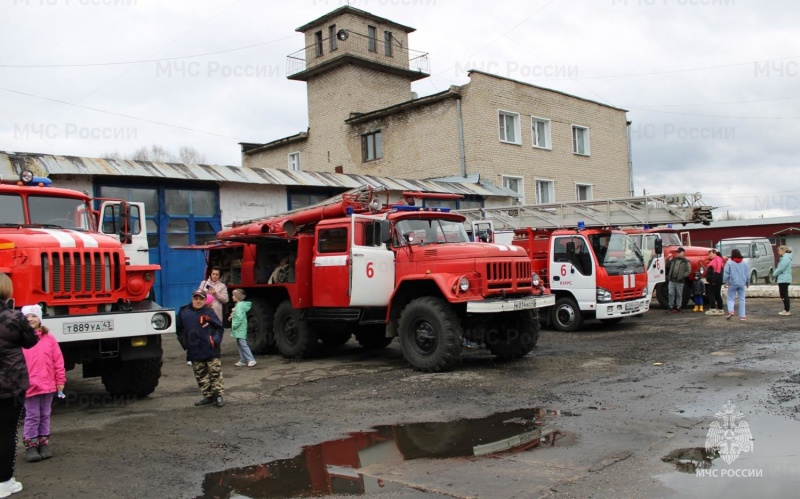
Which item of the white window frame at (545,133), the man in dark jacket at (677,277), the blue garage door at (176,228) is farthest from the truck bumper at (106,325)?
the white window frame at (545,133)

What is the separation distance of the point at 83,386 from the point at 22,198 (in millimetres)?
3206

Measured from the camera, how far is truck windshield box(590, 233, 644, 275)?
14680 mm

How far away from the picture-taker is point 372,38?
3372cm

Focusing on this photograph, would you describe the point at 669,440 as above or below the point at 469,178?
below

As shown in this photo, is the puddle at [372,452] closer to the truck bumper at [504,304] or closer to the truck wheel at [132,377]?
the truck bumper at [504,304]

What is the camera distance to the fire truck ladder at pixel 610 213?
14305 millimetres

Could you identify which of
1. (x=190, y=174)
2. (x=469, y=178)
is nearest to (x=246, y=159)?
(x=469, y=178)

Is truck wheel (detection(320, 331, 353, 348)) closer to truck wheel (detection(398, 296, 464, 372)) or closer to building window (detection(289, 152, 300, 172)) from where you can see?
truck wheel (detection(398, 296, 464, 372))

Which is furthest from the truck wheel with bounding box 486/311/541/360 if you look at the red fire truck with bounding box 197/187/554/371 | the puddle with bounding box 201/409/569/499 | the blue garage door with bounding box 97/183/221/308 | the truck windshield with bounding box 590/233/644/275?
the blue garage door with bounding box 97/183/221/308

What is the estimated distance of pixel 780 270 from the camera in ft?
52.4

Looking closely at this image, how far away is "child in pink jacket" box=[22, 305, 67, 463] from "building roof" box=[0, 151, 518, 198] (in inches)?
352

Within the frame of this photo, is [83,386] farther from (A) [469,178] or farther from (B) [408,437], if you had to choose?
(A) [469,178]

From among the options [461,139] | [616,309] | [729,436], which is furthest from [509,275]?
[461,139]

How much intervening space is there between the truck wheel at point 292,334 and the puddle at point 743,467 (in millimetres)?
7481
